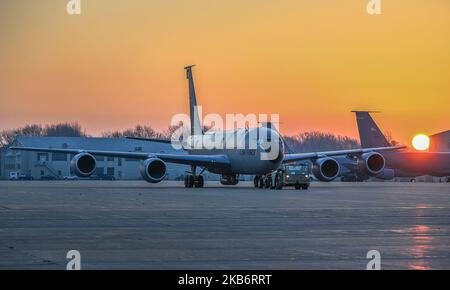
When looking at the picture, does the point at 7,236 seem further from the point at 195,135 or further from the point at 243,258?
the point at 195,135

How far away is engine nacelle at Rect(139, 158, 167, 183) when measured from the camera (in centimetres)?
5938

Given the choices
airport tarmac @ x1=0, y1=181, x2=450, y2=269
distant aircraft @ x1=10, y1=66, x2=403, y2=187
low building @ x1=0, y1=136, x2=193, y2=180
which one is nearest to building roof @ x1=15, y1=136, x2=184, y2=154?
low building @ x1=0, y1=136, x2=193, y2=180

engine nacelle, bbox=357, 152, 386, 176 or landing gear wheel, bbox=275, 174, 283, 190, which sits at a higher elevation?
engine nacelle, bbox=357, 152, 386, 176

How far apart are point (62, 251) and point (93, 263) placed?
6.90ft

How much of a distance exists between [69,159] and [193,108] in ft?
257

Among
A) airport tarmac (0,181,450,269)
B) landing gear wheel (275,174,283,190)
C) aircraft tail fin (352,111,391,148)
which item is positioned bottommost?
airport tarmac (0,181,450,269)

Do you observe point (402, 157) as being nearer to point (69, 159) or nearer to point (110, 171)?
point (110, 171)

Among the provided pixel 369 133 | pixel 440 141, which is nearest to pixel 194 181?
pixel 369 133

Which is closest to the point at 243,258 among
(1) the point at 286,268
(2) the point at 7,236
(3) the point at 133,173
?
(1) the point at 286,268

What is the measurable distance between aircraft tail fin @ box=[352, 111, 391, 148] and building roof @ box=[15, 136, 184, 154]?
67.7m

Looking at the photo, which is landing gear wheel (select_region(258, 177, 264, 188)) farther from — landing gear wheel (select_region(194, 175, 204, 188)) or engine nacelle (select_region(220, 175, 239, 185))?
engine nacelle (select_region(220, 175, 239, 185))

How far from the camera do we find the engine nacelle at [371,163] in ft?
210

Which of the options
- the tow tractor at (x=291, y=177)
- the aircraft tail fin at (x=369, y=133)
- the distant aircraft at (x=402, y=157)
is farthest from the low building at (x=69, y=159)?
the tow tractor at (x=291, y=177)

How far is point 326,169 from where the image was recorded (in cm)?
6306
